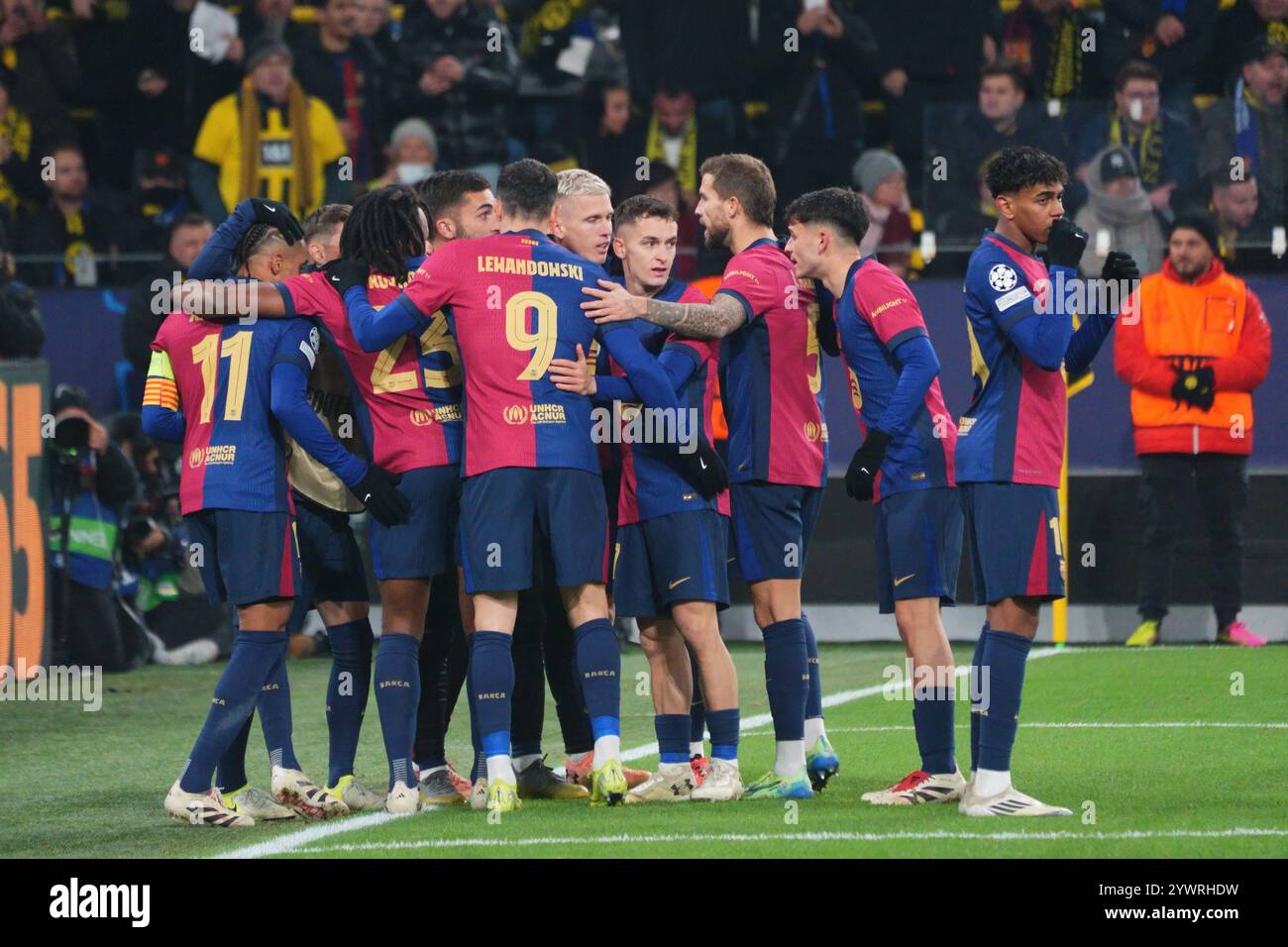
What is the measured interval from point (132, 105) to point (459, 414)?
9673 mm

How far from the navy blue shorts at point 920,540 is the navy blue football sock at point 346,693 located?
6.19 feet

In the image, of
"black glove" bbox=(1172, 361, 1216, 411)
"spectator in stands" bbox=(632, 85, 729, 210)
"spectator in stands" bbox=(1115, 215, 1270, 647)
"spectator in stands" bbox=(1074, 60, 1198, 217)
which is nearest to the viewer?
"spectator in stands" bbox=(1115, 215, 1270, 647)

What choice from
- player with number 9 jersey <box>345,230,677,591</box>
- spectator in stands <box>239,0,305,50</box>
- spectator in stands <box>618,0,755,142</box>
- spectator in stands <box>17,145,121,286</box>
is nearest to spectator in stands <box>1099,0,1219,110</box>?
spectator in stands <box>618,0,755,142</box>

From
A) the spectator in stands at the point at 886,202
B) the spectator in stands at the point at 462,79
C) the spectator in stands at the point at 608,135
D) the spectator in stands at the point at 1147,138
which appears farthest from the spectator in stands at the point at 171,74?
the spectator in stands at the point at 1147,138

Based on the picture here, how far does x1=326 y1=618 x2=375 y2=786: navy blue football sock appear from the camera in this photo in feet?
24.0

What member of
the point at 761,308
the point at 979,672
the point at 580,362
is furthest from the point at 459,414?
the point at 979,672

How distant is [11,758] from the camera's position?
8.84 m

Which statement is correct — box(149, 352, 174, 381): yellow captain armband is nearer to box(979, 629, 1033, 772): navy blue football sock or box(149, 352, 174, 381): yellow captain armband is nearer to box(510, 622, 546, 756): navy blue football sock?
box(510, 622, 546, 756): navy blue football sock

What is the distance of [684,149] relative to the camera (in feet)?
49.2

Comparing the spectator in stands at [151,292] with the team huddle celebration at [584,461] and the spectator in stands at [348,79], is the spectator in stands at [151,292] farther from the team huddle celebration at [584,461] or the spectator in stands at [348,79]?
the team huddle celebration at [584,461]

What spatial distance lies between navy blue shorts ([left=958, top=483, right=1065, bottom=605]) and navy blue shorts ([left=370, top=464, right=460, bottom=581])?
1.87 meters
